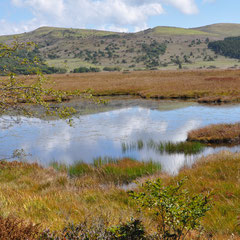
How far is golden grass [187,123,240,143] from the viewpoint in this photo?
18938 millimetres

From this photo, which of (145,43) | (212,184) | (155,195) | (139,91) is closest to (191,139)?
(212,184)

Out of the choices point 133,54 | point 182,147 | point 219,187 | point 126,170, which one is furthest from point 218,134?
point 133,54

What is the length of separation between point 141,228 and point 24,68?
22.1 feet

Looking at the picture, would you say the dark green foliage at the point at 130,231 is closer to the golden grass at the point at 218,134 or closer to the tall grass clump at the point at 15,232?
the tall grass clump at the point at 15,232

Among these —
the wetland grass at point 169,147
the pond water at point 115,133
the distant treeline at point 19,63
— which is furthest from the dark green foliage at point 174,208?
the wetland grass at point 169,147

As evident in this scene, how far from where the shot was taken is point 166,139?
2006 centimetres

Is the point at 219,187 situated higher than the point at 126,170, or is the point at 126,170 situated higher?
the point at 219,187

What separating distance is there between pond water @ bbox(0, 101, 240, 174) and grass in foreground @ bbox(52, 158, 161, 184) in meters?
1.05

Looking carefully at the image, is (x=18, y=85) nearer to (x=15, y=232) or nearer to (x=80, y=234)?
(x=15, y=232)

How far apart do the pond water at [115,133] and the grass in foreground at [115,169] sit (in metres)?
1.05

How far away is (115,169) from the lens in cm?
1360

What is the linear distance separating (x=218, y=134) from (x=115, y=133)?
7973 mm

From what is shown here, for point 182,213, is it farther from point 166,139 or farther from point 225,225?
point 166,139

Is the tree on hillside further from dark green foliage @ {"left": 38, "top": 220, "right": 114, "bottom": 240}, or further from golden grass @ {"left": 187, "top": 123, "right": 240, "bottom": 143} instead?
golden grass @ {"left": 187, "top": 123, "right": 240, "bottom": 143}
